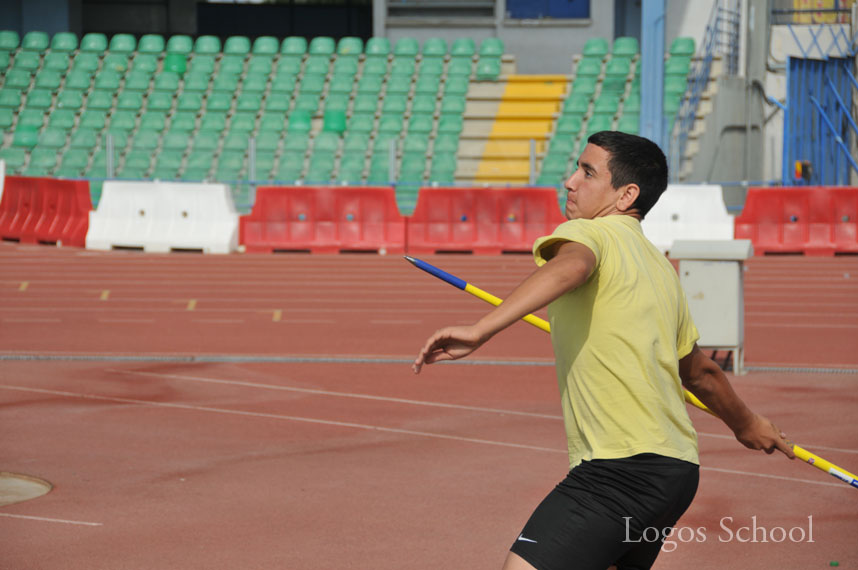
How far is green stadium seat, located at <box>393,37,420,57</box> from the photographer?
33.2 metres

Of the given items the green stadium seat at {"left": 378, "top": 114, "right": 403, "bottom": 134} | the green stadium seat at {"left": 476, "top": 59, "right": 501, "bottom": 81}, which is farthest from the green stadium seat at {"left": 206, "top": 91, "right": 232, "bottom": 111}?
the green stadium seat at {"left": 476, "top": 59, "right": 501, "bottom": 81}

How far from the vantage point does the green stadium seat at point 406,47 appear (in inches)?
1309

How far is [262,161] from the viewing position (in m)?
28.9

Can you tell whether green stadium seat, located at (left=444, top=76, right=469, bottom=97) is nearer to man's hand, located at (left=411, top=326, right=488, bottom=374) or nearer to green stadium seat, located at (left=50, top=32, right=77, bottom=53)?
green stadium seat, located at (left=50, top=32, right=77, bottom=53)

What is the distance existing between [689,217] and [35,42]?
2139 cm

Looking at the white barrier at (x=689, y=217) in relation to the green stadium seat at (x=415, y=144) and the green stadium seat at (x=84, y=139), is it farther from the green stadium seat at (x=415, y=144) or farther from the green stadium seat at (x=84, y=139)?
the green stadium seat at (x=84, y=139)

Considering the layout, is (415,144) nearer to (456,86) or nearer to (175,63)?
(456,86)

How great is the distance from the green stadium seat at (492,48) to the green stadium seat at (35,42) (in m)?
12.3

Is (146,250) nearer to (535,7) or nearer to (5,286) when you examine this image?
(5,286)

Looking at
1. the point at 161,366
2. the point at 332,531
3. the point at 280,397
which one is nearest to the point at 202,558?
the point at 332,531

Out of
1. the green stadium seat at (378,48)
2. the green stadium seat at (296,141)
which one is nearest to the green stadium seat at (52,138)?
the green stadium seat at (296,141)

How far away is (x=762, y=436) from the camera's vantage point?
3756 millimetres

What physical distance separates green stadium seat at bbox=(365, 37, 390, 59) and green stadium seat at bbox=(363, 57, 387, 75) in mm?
234

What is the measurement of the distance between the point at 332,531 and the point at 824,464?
9.08 ft
